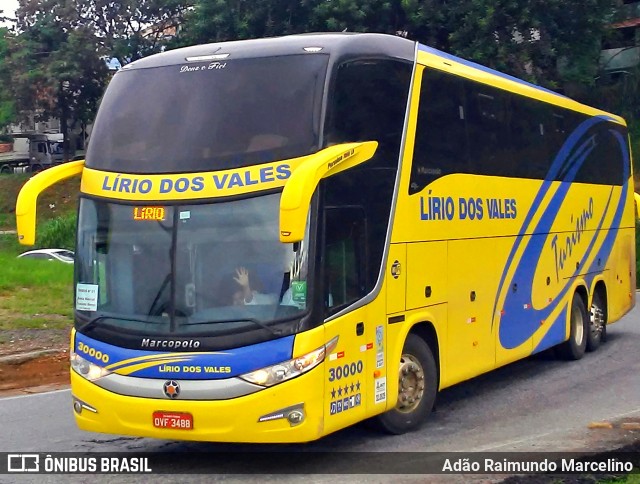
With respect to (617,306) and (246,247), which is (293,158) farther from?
(617,306)

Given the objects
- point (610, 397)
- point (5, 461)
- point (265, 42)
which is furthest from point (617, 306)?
point (5, 461)

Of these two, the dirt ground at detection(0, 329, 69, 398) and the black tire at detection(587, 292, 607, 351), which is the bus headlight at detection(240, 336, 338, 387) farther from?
the black tire at detection(587, 292, 607, 351)

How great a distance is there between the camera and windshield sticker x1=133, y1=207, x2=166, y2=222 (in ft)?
26.4

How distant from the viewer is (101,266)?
27.3 ft

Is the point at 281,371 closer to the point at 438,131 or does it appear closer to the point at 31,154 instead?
the point at 438,131

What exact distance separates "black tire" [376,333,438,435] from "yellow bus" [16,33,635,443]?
0.07ft

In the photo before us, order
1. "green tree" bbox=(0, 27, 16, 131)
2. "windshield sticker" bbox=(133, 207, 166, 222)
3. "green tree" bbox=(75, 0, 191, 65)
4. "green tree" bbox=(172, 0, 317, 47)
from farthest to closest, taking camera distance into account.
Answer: "green tree" bbox=(0, 27, 16, 131)
"green tree" bbox=(75, 0, 191, 65)
"green tree" bbox=(172, 0, 317, 47)
"windshield sticker" bbox=(133, 207, 166, 222)

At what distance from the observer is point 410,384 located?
9.52 m

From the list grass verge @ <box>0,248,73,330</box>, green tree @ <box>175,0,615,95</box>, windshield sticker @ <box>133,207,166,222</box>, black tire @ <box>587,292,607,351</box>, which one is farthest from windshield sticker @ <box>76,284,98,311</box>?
green tree @ <box>175,0,615,95</box>

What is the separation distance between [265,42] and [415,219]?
229 cm

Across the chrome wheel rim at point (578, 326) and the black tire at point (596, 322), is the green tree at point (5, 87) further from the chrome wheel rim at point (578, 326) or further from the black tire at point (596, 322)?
the chrome wheel rim at point (578, 326)

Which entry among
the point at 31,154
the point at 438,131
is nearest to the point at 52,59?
the point at 31,154

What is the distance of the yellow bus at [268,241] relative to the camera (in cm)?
771

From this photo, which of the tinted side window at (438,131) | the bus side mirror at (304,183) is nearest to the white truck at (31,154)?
the tinted side window at (438,131)
